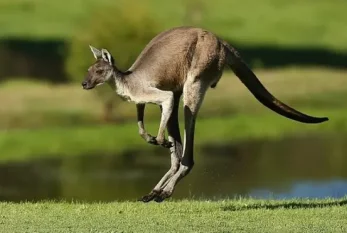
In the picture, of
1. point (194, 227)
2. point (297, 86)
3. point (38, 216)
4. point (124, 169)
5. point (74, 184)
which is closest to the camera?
point (194, 227)

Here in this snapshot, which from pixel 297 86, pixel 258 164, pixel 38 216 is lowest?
pixel 38 216

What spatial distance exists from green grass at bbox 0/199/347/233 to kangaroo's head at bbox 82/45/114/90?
4.04 ft

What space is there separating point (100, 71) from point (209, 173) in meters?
10.5

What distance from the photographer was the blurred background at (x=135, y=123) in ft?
65.4

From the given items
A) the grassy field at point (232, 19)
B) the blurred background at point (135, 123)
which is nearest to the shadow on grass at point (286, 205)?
the blurred background at point (135, 123)

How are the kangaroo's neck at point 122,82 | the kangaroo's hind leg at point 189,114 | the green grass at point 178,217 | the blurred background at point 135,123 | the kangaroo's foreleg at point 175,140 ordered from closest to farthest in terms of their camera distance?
the green grass at point 178,217 < the kangaroo's neck at point 122,82 < the kangaroo's hind leg at point 189,114 < the kangaroo's foreleg at point 175,140 < the blurred background at point 135,123

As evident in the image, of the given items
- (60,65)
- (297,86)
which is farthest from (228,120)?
(60,65)

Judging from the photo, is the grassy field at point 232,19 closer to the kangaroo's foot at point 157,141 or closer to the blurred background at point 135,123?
the blurred background at point 135,123

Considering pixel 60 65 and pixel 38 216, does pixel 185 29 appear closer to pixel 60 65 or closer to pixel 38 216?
pixel 38 216

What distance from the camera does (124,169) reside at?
22125 millimetres

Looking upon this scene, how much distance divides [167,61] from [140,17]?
58.4ft

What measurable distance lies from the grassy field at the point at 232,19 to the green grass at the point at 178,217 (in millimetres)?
31264

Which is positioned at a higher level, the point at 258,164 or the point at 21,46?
the point at 21,46

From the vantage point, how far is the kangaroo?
1094 centimetres
